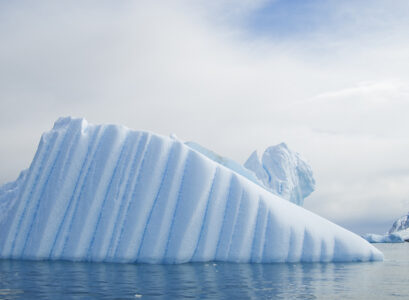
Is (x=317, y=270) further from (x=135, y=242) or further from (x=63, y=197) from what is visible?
(x=63, y=197)

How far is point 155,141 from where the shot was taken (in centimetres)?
1812

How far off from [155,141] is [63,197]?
402cm

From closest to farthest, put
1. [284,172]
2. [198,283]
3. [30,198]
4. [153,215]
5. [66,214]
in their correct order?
[198,283] < [153,215] < [66,214] < [30,198] < [284,172]

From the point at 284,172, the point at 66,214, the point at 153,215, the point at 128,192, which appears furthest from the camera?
the point at 284,172

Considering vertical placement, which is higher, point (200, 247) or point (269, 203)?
point (269, 203)

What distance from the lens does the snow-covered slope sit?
45.2m

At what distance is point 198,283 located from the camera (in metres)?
10.7

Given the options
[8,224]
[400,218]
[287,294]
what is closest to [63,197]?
[8,224]

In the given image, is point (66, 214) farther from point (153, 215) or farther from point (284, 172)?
point (284, 172)

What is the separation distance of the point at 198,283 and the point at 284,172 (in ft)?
119

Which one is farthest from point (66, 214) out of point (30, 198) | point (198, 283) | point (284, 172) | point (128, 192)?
point (284, 172)

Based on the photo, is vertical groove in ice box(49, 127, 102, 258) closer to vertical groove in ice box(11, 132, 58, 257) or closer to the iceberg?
the iceberg

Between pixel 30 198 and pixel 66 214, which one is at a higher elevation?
pixel 30 198

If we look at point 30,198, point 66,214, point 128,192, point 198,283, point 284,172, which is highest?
point 284,172
